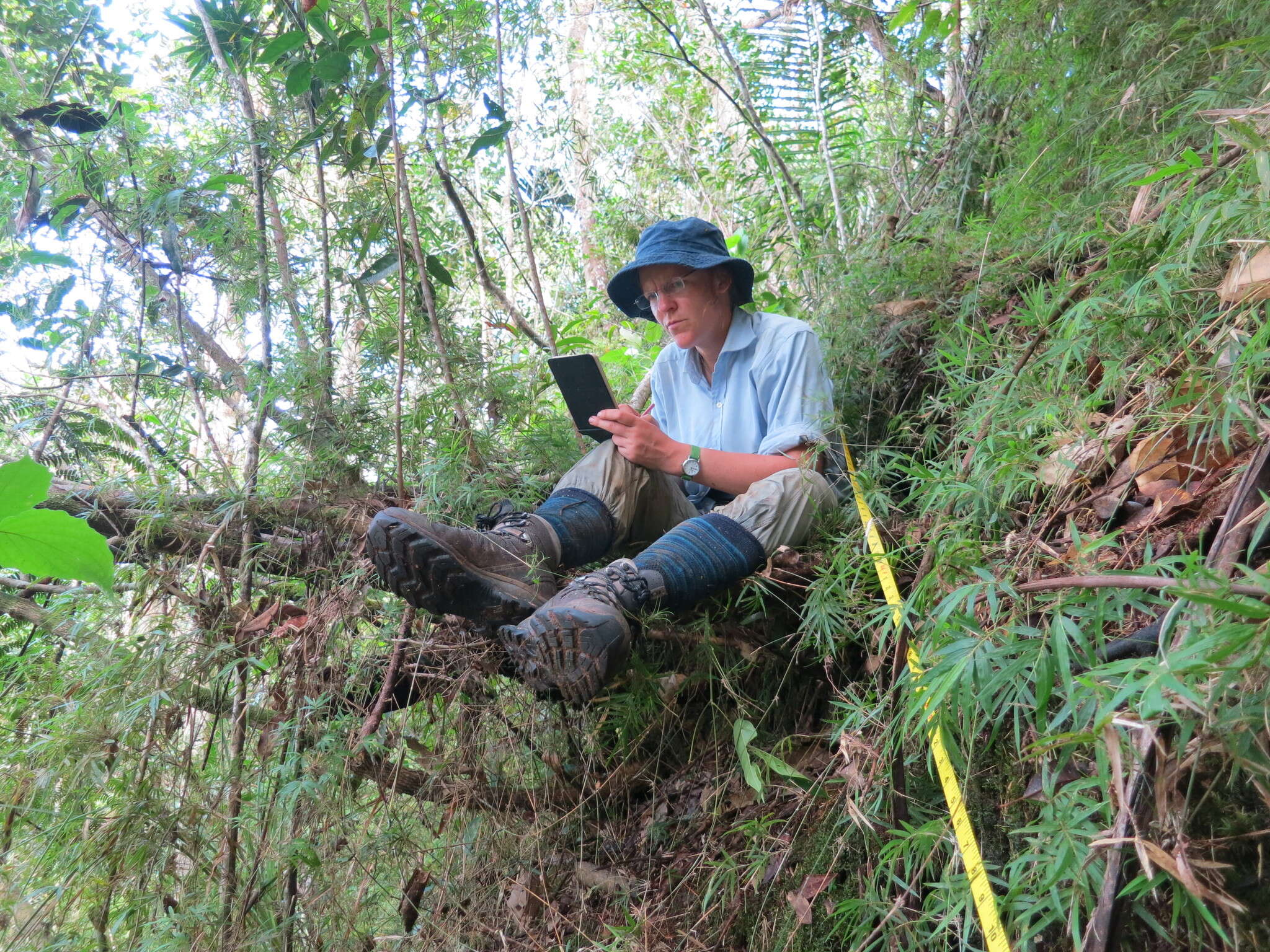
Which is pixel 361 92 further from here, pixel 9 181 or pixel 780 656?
→ pixel 780 656

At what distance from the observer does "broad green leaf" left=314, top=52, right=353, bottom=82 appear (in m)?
2.47

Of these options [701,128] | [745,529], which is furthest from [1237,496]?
[701,128]

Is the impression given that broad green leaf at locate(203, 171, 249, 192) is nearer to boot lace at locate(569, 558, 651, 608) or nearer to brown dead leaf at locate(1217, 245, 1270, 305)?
boot lace at locate(569, 558, 651, 608)

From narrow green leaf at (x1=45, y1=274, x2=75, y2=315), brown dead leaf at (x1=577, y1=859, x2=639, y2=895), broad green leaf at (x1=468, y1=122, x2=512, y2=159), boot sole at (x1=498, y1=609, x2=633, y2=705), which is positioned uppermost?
narrow green leaf at (x1=45, y1=274, x2=75, y2=315)

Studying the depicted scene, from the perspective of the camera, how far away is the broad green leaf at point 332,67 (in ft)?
8.10

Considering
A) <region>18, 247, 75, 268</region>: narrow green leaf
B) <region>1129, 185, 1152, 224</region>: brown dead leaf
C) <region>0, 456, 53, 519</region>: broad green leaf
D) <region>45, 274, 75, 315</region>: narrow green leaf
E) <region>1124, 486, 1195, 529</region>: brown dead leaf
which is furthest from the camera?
<region>45, 274, 75, 315</region>: narrow green leaf

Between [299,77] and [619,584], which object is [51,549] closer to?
[619,584]

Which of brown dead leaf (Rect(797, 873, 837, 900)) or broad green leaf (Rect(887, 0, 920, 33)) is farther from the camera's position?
broad green leaf (Rect(887, 0, 920, 33))

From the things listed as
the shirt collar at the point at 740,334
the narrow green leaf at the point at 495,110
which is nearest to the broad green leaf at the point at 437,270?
the narrow green leaf at the point at 495,110

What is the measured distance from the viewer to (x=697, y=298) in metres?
2.78

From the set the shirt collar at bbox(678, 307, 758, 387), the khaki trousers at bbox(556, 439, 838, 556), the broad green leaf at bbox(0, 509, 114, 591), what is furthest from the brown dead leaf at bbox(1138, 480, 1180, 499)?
the broad green leaf at bbox(0, 509, 114, 591)

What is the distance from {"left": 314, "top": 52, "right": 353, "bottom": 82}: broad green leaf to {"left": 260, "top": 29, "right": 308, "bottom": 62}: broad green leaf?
0.07 m

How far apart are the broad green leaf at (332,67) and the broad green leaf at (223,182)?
1.67 feet

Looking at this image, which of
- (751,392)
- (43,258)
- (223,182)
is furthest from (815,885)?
(43,258)
